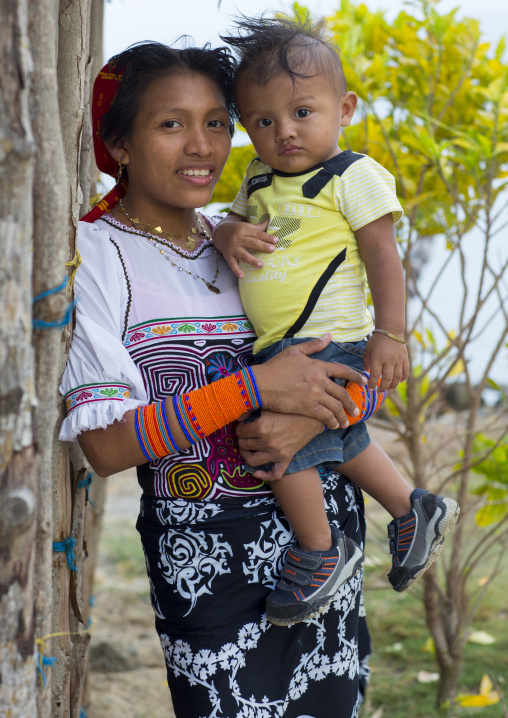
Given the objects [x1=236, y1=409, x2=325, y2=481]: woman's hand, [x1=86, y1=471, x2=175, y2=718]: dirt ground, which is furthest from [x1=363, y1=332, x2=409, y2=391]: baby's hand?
[x1=86, y1=471, x2=175, y2=718]: dirt ground

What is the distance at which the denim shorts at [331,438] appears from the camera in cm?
175

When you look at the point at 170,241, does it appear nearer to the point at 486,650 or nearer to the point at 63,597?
the point at 63,597

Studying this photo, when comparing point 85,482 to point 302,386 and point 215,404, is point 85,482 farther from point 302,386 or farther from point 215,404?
point 302,386

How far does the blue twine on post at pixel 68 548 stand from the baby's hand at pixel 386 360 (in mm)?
816

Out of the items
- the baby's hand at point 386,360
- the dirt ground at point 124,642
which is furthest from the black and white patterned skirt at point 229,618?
the dirt ground at point 124,642

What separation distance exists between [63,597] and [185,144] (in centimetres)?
113

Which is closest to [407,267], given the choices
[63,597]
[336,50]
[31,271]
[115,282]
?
[336,50]

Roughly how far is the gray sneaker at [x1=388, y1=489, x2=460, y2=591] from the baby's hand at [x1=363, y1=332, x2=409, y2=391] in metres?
0.37

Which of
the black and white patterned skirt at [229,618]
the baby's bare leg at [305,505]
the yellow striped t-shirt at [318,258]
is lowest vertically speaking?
the black and white patterned skirt at [229,618]

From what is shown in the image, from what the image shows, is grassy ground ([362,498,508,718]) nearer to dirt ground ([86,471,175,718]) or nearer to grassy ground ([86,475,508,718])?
grassy ground ([86,475,508,718])

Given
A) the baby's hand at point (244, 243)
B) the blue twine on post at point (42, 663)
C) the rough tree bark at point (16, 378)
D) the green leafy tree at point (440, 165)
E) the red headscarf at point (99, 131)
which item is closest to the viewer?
the rough tree bark at point (16, 378)

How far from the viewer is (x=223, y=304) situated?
6.14ft

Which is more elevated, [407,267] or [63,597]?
[407,267]

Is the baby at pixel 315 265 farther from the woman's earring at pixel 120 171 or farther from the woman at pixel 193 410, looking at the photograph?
the woman's earring at pixel 120 171
